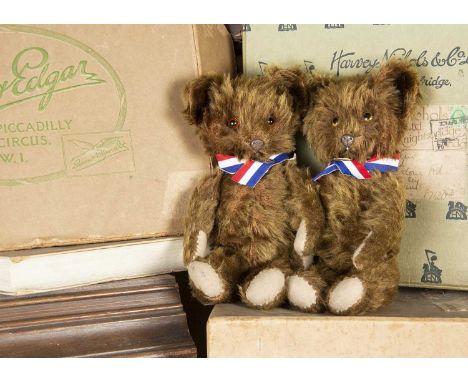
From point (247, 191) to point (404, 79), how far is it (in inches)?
14.1

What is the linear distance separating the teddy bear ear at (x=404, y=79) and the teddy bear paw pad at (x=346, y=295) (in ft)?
1.07

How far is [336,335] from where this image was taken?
914 mm

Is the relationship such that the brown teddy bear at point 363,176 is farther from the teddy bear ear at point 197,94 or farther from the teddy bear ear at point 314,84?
the teddy bear ear at point 197,94

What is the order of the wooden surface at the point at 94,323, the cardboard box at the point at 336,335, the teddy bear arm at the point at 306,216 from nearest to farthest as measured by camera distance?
the cardboard box at the point at 336,335 → the teddy bear arm at the point at 306,216 → the wooden surface at the point at 94,323

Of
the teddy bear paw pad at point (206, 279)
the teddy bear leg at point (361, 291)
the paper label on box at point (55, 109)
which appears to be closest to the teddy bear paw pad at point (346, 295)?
the teddy bear leg at point (361, 291)

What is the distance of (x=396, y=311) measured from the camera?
38.3 inches

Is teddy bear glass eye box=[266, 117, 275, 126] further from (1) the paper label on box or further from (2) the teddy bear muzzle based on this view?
(1) the paper label on box

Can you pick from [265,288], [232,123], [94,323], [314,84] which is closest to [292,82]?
[314,84]

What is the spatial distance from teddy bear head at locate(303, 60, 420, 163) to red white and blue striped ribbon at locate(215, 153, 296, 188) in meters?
0.09

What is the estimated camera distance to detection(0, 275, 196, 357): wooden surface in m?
1.14

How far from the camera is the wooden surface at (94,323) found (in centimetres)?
114

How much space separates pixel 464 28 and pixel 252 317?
68 cm

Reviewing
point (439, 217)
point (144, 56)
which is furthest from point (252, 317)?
point (144, 56)

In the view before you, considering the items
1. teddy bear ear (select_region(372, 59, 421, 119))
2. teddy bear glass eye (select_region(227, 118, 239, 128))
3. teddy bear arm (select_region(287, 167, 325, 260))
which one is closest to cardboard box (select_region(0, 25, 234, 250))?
teddy bear glass eye (select_region(227, 118, 239, 128))
